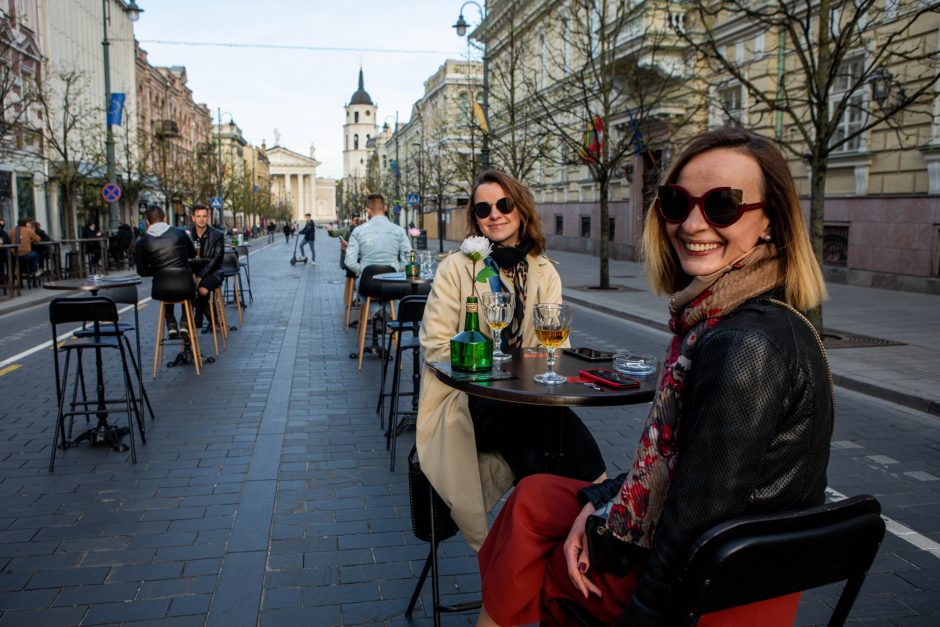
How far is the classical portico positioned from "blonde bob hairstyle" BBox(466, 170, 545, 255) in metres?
157

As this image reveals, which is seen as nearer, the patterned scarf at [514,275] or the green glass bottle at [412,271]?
the patterned scarf at [514,275]

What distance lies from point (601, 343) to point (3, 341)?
8.69 meters

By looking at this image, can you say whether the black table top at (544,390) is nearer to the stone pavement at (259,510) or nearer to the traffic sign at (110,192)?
the stone pavement at (259,510)

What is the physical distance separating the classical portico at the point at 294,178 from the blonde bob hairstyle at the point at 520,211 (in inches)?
6189

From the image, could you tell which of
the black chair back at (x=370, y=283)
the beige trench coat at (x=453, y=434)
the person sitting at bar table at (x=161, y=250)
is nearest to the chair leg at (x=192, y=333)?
the person sitting at bar table at (x=161, y=250)

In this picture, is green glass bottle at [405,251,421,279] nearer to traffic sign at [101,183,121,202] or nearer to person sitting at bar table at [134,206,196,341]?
person sitting at bar table at [134,206,196,341]

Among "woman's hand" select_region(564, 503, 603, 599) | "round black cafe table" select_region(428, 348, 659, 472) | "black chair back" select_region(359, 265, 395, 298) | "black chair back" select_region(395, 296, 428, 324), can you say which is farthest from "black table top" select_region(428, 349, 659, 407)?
"black chair back" select_region(359, 265, 395, 298)

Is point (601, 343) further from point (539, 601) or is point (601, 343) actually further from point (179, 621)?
point (539, 601)

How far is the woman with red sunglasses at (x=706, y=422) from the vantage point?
5.23 feet

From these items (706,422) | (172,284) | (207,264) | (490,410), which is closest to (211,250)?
(207,264)

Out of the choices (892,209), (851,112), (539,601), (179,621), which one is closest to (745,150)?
(539,601)

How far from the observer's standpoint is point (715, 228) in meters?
1.85

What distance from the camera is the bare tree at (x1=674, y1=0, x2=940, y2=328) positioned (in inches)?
388

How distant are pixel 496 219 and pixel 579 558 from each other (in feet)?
7.26
